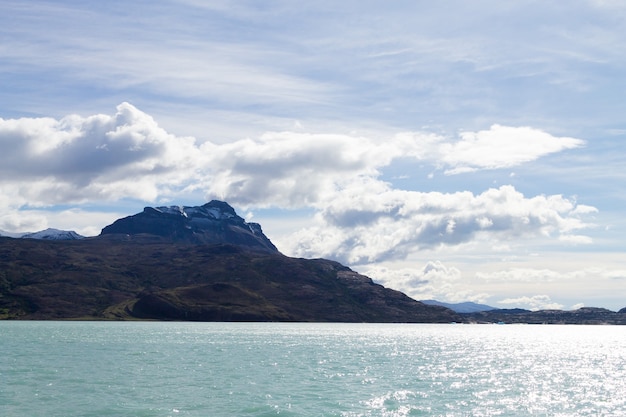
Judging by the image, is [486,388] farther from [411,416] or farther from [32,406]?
[32,406]

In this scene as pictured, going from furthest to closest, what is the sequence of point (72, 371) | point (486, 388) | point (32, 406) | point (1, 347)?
point (1, 347) → point (72, 371) → point (486, 388) → point (32, 406)

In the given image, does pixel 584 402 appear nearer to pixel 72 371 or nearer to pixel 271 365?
pixel 271 365

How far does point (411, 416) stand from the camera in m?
69.1

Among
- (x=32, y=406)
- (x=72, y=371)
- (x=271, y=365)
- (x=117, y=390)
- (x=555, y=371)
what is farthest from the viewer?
(x=555, y=371)

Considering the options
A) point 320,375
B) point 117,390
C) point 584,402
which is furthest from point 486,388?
point 117,390

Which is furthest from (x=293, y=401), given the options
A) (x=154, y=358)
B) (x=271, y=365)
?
(x=154, y=358)

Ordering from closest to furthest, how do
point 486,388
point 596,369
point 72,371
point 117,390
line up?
point 117,390
point 486,388
point 72,371
point 596,369

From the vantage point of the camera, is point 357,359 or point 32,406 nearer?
point 32,406

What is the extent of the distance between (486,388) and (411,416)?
30009 mm

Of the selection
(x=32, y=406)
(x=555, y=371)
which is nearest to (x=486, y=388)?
(x=555, y=371)

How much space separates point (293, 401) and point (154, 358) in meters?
63.6

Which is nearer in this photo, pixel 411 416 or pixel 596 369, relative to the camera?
pixel 411 416

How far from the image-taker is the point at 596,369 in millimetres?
140625


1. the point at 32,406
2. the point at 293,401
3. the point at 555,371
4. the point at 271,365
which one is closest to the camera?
the point at 32,406
